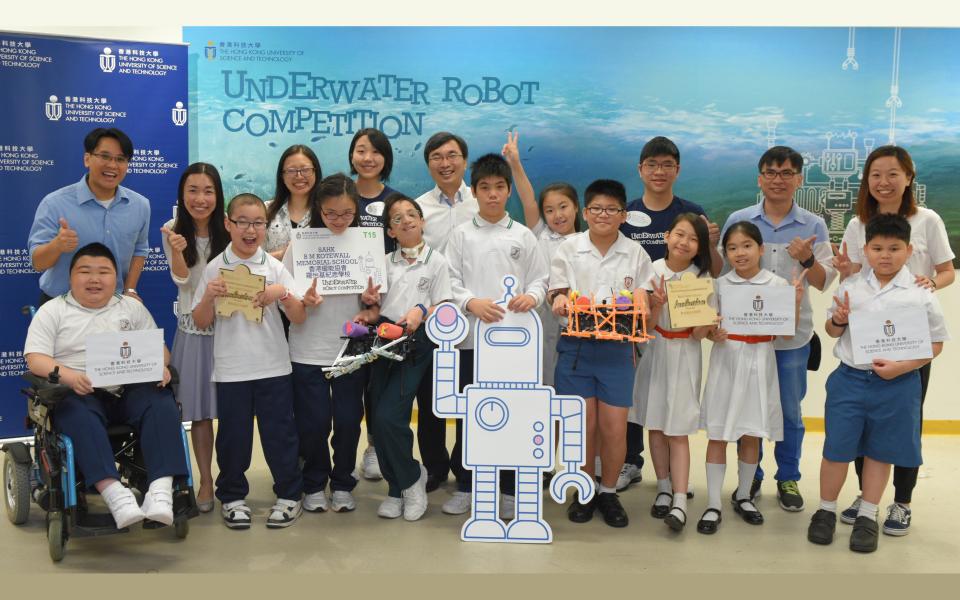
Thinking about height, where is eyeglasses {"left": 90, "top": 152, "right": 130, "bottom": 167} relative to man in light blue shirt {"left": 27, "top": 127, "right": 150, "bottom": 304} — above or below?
above

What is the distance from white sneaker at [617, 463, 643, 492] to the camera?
14.5ft

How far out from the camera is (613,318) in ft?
11.9

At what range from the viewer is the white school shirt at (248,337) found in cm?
Result: 371

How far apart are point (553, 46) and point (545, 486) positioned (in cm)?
305

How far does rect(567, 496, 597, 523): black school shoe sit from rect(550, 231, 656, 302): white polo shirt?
3.23 ft

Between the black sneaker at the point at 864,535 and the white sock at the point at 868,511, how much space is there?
16 mm

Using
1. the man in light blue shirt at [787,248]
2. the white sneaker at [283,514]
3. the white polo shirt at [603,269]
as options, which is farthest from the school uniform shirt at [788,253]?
the white sneaker at [283,514]

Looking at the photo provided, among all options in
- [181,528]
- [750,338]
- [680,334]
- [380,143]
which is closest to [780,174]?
[750,338]

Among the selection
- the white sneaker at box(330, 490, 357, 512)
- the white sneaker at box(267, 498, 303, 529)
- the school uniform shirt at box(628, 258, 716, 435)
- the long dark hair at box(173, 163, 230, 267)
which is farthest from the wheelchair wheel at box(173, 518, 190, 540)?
the school uniform shirt at box(628, 258, 716, 435)

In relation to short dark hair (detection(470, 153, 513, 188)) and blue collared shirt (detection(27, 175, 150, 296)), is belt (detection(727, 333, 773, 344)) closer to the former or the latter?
short dark hair (detection(470, 153, 513, 188))

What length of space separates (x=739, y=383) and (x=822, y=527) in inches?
28.2

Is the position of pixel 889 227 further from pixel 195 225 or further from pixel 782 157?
pixel 195 225

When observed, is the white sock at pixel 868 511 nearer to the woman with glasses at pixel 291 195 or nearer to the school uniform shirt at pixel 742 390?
the school uniform shirt at pixel 742 390

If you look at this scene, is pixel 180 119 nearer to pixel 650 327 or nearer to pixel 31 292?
pixel 31 292
